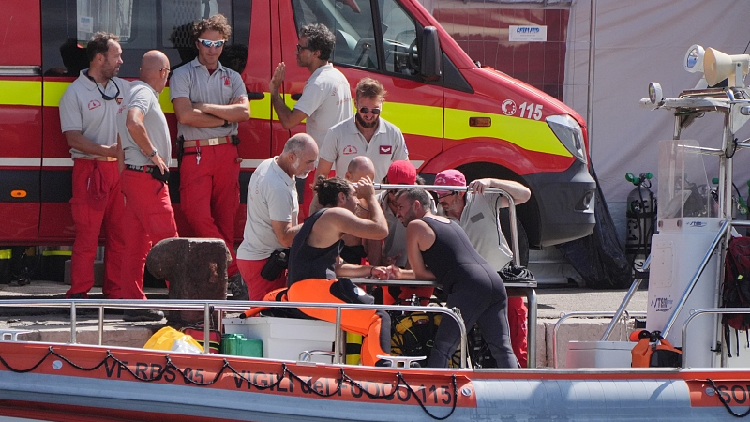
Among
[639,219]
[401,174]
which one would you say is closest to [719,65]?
[401,174]

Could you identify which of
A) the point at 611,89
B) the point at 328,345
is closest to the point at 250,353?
the point at 328,345

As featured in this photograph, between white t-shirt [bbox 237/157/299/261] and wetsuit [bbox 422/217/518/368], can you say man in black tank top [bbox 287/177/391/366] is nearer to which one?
wetsuit [bbox 422/217/518/368]

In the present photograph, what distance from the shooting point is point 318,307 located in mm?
4973

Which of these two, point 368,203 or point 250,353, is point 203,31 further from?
point 250,353

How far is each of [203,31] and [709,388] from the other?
13.7 ft

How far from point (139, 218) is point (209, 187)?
0.62 m

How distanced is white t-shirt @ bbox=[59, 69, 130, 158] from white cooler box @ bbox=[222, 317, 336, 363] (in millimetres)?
2496

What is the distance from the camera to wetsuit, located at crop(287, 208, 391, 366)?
5.26 metres

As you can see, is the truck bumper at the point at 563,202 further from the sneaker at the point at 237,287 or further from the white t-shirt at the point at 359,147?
the sneaker at the point at 237,287

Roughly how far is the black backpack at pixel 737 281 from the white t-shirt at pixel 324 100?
3.00 metres

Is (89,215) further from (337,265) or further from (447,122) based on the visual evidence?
(447,122)

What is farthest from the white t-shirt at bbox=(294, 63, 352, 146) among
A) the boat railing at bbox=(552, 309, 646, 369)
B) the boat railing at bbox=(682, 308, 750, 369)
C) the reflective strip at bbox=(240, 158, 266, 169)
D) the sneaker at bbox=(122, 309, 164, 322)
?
the boat railing at bbox=(682, 308, 750, 369)

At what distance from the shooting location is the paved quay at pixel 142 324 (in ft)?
21.2

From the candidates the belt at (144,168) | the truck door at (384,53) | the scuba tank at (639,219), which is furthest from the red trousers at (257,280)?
the scuba tank at (639,219)
